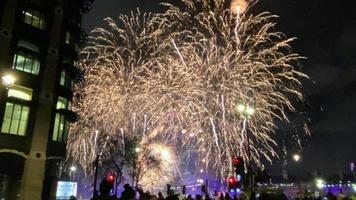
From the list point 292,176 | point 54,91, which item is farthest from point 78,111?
point 292,176

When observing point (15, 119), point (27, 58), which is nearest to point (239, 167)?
point (15, 119)

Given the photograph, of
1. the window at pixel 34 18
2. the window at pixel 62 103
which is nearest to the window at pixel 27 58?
the window at pixel 34 18

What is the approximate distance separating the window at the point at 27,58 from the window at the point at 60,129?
14.1 feet

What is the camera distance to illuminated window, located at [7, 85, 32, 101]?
29.2m

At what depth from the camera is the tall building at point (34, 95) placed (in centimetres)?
2861

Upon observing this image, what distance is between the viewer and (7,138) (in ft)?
92.0

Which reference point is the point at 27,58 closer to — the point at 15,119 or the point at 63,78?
the point at 63,78

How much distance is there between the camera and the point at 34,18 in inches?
1258

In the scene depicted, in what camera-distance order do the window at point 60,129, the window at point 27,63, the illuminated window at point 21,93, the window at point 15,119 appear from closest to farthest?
the window at point 15,119, the illuminated window at point 21,93, the window at point 27,63, the window at point 60,129

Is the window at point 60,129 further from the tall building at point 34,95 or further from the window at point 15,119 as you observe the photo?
the window at point 15,119

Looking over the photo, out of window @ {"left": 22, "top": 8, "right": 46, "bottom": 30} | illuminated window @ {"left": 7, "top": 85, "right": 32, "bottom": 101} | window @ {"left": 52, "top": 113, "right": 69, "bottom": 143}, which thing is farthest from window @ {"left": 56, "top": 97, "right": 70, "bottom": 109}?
window @ {"left": 22, "top": 8, "right": 46, "bottom": 30}

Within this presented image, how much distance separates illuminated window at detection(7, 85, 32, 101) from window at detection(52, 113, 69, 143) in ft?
9.98

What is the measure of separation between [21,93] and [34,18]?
6.74m

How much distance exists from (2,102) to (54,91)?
517 centimetres
